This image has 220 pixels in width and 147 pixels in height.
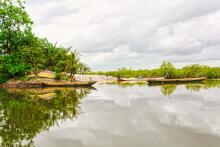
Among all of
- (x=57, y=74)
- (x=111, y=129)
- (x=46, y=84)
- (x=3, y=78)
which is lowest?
(x=111, y=129)

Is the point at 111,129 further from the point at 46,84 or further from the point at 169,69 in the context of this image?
the point at 169,69

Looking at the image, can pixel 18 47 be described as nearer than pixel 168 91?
No

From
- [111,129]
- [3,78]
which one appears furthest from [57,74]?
[111,129]

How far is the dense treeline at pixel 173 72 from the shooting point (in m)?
51.8

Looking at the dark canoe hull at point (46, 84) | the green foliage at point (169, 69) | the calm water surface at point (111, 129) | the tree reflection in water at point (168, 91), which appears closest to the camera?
the calm water surface at point (111, 129)

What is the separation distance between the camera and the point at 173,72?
170 ft

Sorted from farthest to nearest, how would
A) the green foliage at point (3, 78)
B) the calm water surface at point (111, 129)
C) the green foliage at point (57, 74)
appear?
the green foliage at point (57, 74) → the green foliage at point (3, 78) → the calm water surface at point (111, 129)

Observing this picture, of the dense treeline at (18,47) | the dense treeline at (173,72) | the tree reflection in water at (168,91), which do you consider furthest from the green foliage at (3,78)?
the dense treeline at (173,72)

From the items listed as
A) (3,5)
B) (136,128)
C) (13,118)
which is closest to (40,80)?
(3,5)

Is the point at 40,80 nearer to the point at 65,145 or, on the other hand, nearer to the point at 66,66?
the point at 66,66

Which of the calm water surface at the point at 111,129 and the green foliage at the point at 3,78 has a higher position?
the green foliage at the point at 3,78

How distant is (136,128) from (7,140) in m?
4.03

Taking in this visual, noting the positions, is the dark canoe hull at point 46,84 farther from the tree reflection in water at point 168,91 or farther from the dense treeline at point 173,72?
the dense treeline at point 173,72

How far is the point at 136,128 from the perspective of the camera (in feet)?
28.7
